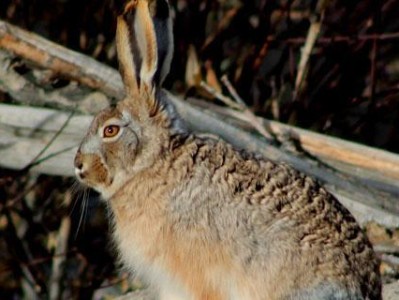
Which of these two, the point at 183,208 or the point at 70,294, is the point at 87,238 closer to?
the point at 70,294

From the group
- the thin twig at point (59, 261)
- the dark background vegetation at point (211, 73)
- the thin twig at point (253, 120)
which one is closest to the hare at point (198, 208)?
the thin twig at point (253, 120)

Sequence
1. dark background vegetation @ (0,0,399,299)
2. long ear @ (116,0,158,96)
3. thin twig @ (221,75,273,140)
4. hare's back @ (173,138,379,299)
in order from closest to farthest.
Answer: hare's back @ (173,138,379,299), long ear @ (116,0,158,96), thin twig @ (221,75,273,140), dark background vegetation @ (0,0,399,299)

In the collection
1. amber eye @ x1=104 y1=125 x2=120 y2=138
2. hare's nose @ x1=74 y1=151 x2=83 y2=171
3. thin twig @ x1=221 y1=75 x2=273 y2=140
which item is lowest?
thin twig @ x1=221 y1=75 x2=273 y2=140

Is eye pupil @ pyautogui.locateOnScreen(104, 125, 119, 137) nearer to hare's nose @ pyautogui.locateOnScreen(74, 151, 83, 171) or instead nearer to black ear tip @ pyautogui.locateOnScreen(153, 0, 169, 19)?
hare's nose @ pyautogui.locateOnScreen(74, 151, 83, 171)

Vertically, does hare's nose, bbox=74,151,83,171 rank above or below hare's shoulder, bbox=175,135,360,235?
above

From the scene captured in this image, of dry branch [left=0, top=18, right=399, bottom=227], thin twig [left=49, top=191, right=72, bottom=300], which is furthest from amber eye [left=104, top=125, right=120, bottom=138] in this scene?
thin twig [left=49, top=191, right=72, bottom=300]

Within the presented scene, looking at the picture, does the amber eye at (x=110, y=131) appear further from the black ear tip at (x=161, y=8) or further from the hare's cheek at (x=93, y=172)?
the black ear tip at (x=161, y=8)

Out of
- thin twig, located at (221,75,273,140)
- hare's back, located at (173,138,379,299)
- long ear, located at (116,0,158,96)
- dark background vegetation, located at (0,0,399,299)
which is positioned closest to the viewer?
hare's back, located at (173,138,379,299)

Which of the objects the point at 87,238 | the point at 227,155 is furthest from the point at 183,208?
the point at 87,238

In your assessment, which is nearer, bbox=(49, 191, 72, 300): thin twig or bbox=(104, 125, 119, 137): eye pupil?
bbox=(104, 125, 119, 137): eye pupil
